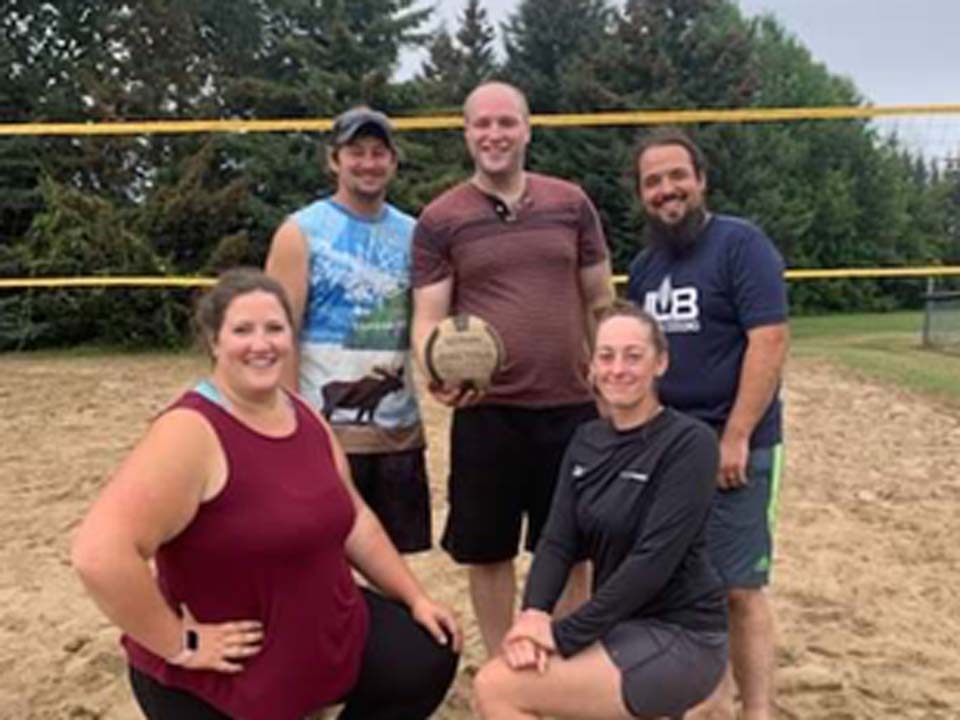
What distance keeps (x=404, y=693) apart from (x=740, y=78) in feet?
74.0

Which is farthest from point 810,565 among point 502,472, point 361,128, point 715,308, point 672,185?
point 361,128

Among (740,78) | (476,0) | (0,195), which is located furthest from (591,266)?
(476,0)

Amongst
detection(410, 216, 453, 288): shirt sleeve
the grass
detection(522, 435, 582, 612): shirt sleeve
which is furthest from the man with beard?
the grass

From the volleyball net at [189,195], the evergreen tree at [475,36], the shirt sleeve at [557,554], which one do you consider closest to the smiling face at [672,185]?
the shirt sleeve at [557,554]

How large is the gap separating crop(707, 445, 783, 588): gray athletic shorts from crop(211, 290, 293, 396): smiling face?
1.15 m

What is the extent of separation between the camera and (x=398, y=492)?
9.75 feet

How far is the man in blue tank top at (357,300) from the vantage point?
2.77 m

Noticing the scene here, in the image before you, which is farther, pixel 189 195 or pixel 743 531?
pixel 189 195

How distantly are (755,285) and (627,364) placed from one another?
456 millimetres

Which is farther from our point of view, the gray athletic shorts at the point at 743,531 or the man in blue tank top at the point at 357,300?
the man in blue tank top at the point at 357,300

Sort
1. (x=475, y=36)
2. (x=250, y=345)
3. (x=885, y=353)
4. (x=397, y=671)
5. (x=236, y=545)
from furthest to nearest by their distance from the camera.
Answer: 1. (x=475, y=36)
2. (x=885, y=353)
3. (x=397, y=671)
4. (x=250, y=345)
5. (x=236, y=545)

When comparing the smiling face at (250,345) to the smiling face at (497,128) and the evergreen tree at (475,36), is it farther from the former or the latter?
the evergreen tree at (475,36)

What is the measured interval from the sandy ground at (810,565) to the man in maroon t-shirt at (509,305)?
0.68 meters

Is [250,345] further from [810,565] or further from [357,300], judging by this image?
[810,565]
